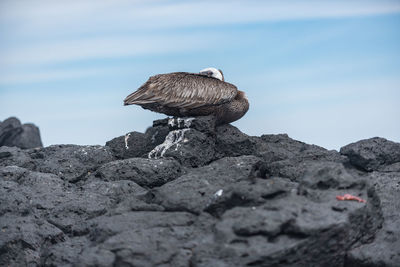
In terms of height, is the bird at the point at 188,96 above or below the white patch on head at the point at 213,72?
below

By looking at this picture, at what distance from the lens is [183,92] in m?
14.7

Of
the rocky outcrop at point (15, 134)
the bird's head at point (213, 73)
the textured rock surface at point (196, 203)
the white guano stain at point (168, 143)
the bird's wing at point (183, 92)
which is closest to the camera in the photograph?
the textured rock surface at point (196, 203)

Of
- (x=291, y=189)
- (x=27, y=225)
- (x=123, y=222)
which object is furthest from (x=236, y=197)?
(x=27, y=225)

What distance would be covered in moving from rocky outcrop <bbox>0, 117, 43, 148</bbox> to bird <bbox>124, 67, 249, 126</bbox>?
64.9ft

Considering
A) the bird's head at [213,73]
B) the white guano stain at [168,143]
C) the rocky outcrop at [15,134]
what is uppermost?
the rocky outcrop at [15,134]

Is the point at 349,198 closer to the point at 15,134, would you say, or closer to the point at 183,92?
the point at 183,92

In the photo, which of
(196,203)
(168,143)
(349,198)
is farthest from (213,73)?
(349,198)

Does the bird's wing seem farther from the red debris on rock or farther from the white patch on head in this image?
the red debris on rock

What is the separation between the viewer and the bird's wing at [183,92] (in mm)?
14617

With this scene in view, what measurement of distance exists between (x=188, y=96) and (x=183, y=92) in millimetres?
156

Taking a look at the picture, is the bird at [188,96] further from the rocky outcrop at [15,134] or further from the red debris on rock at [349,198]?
the rocky outcrop at [15,134]

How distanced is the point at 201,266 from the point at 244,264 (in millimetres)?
573

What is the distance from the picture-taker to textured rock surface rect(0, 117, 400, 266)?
8.57m

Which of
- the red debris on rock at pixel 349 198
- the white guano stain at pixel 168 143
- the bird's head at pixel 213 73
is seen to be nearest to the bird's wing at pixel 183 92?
the white guano stain at pixel 168 143
